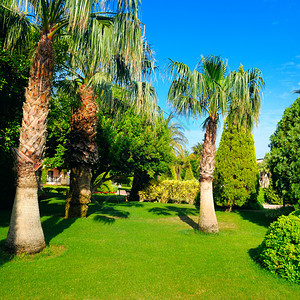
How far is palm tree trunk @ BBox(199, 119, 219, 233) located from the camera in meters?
9.31

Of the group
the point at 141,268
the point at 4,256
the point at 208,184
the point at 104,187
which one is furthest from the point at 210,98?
the point at 104,187

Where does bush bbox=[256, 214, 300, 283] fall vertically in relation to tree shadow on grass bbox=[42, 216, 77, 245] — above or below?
above

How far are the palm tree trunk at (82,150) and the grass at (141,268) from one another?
227 centimetres

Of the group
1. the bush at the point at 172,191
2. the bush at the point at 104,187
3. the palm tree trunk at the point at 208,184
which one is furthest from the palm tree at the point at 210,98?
the bush at the point at 104,187

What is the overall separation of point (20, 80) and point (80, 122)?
2.79 metres

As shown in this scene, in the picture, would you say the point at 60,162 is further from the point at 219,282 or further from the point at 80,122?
the point at 219,282

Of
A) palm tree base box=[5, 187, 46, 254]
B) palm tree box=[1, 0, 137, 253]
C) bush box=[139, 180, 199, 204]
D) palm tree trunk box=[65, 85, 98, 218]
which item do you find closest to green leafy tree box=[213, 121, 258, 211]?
bush box=[139, 180, 199, 204]

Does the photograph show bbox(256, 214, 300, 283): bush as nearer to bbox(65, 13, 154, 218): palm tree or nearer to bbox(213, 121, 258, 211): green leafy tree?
bbox(65, 13, 154, 218): palm tree

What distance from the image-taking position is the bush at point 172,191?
22.6 m

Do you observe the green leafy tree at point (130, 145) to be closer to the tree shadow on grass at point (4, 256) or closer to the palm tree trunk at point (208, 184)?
the palm tree trunk at point (208, 184)

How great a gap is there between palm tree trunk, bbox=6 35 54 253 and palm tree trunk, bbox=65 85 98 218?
4.45 meters

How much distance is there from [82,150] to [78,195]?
2.07 m

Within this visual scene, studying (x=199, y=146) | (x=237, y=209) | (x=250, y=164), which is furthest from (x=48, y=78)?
(x=199, y=146)

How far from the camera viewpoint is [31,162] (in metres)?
6.36
